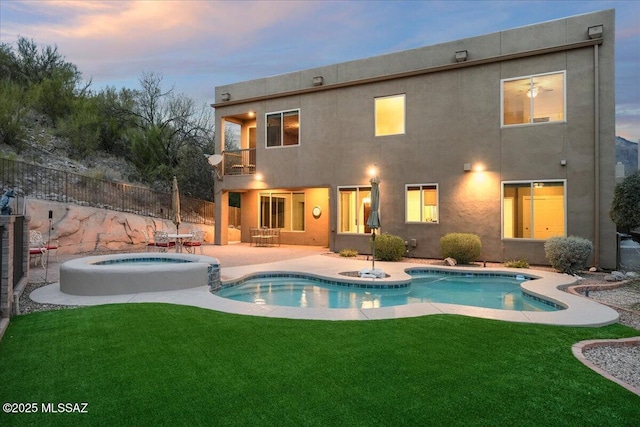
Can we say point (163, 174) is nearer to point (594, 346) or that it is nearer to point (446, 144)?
point (446, 144)

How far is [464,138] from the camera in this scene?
1305 centimetres

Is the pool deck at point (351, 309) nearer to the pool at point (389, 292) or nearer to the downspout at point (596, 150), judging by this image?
the pool at point (389, 292)

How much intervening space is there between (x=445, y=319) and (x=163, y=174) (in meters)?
22.3

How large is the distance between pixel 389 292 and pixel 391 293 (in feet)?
0.26

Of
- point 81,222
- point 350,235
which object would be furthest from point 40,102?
point 350,235

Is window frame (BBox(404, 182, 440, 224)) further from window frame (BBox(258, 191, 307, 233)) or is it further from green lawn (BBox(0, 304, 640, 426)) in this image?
green lawn (BBox(0, 304, 640, 426))

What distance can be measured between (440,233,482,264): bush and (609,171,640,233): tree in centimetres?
400

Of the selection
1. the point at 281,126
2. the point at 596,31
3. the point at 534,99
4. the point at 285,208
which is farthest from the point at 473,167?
the point at 285,208

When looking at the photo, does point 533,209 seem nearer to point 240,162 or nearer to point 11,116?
point 240,162

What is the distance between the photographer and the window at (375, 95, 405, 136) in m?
14.2

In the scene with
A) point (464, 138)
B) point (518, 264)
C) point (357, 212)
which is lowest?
point (518, 264)

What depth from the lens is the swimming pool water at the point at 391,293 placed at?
8109mm

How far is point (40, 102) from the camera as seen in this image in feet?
75.0

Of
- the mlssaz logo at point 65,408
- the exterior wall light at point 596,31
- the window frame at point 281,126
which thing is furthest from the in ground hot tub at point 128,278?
the exterior wall light at point 596,31
